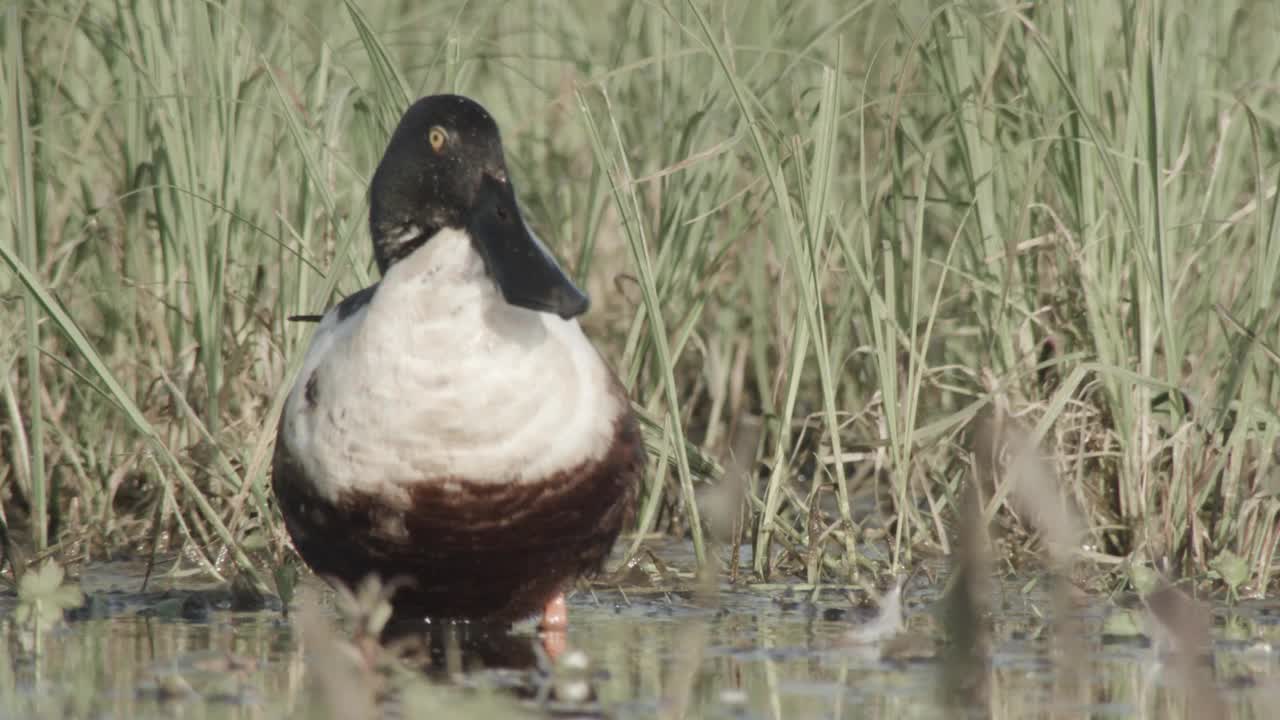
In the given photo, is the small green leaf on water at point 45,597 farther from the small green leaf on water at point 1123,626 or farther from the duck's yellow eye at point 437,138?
the small green leaf on water at point 1123,626

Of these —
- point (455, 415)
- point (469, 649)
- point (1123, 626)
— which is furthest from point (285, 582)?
point (1123, 626)

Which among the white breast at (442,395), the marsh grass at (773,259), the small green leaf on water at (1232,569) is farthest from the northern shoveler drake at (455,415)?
the small green leaf on water at (1232,569)

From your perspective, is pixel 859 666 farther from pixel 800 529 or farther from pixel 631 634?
pixel 800 529

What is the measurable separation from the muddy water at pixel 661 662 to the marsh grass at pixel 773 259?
0.21 m

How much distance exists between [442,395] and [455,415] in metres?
0.04

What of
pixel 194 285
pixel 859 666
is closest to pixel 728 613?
pixel 859 666

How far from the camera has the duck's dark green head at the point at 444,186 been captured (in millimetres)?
3836

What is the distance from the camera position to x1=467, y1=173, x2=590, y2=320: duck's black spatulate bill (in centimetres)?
359

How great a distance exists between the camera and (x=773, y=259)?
5953 mm

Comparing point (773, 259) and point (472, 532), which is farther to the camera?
point (773, 259)

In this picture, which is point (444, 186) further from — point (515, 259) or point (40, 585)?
point (40, 585)

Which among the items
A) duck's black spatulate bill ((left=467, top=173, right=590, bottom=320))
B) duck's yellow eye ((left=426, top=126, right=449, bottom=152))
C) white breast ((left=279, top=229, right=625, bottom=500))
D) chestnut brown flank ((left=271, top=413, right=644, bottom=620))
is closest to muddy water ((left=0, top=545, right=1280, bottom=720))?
chestnut brown flank ((left=271, top=413, right=644, bottom=620))

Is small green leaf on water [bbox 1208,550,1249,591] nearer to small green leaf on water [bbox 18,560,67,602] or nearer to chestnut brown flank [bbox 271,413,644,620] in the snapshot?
chestnut brown flank [bbox 271,413,644,620]

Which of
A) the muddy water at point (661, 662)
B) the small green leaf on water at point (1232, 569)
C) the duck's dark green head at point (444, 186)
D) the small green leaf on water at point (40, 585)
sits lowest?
the muddy water at point (661, 662)
